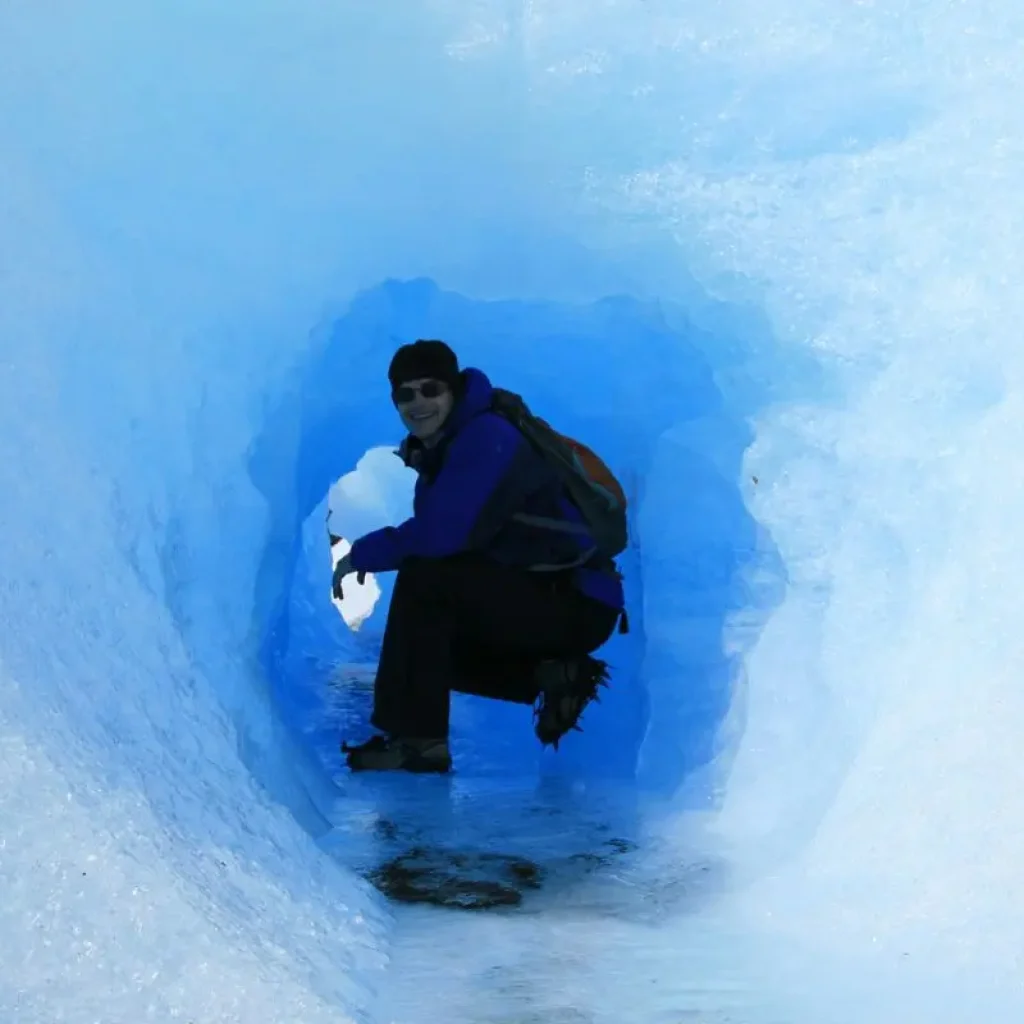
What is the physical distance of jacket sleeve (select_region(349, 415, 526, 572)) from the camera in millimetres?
2189

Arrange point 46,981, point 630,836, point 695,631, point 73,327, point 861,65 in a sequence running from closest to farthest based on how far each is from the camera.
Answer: point 46,981, point 73,327, point 861,65, point 630,836, point 695,631

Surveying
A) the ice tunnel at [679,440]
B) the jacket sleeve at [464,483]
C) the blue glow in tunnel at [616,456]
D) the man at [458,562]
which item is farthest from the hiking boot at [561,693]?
the jacket sleeve at [464,483]

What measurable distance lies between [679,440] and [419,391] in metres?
0.71

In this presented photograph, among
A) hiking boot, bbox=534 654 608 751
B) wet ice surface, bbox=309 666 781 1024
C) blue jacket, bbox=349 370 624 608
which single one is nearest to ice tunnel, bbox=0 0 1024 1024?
wet ice surface, bbox=309 666 781 1024

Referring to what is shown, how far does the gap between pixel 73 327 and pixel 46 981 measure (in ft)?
2.62

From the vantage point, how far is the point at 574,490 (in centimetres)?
232

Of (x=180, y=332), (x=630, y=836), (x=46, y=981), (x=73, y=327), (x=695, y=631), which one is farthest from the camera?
(x=695, y=631)

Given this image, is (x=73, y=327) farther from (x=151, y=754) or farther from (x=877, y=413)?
(x=877, y=413)

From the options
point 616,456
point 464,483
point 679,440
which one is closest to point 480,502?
point 464,483

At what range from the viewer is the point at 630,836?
2.05 metres

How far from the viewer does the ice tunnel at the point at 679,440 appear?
1217 mm

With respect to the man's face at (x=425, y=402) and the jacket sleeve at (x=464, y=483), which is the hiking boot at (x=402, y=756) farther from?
the man's face at (x=425, y=402)

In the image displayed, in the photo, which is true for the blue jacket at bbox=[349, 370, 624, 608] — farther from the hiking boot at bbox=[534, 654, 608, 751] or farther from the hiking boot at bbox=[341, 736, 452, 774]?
the hiking boot at bbox=[341, 736, 452, 774]

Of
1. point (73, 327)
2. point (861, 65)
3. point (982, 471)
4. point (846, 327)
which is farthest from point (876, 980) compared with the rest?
point (861, 65)
